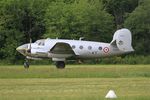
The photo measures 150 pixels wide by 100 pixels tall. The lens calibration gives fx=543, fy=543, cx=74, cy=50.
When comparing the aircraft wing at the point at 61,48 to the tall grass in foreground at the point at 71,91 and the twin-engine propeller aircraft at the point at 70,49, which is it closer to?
the twin-engine propeller aircraft at the point at 70,49

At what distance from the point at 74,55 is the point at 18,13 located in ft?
88.7

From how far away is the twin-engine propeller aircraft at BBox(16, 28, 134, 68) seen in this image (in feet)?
169

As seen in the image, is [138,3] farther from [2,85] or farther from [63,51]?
[2,85]

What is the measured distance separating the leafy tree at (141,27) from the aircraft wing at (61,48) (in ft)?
87.6

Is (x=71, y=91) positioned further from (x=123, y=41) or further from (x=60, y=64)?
(x=123, y=41)

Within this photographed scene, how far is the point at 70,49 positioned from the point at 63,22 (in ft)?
80.9

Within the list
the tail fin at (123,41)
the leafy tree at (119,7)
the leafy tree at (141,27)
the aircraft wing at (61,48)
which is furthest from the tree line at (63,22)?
the aircraft wing at (61,48)

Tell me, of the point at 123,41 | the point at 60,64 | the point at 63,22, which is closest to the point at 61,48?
the point at 60,64

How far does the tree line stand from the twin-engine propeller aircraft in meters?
21.0

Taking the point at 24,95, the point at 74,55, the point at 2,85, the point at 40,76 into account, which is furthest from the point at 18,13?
the point at 24,95

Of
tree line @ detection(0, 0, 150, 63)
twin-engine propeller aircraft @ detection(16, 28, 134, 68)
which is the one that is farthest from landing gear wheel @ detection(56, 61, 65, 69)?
tree line @ detection(0, 0, 150, 63)

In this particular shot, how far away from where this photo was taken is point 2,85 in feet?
87.0

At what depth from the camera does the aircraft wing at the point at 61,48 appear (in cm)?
5136

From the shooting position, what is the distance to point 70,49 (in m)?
52.2
